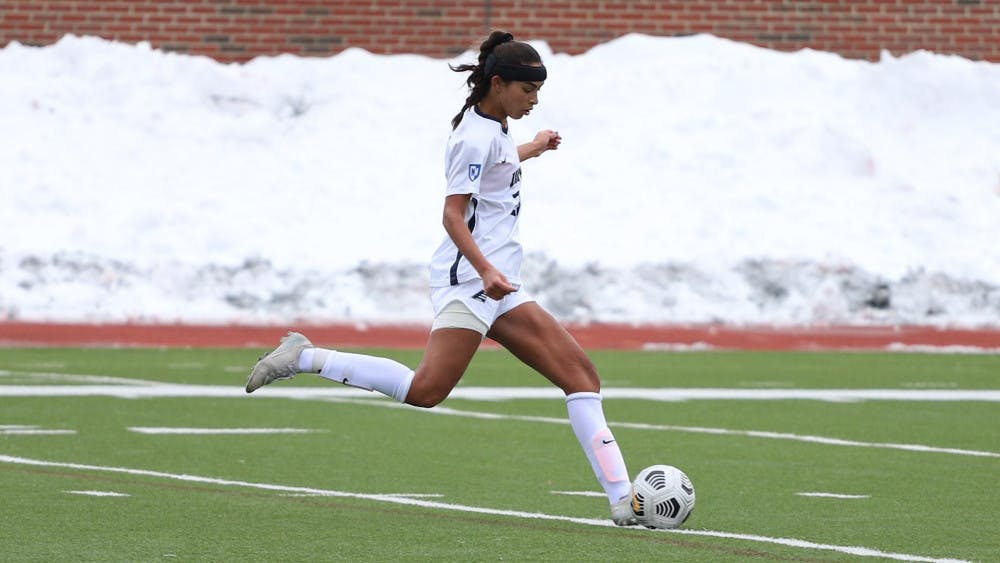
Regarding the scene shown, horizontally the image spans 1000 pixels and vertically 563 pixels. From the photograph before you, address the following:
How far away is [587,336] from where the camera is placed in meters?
22.2

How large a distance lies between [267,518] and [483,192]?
1587mm

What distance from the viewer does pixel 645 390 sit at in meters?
16.2

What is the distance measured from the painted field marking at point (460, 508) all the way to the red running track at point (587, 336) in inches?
431

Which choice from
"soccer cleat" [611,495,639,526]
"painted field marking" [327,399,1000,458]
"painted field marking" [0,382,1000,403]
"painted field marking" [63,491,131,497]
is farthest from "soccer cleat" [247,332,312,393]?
"painted field marking" [0,382,1000,403]

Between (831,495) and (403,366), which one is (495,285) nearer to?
(403,366)

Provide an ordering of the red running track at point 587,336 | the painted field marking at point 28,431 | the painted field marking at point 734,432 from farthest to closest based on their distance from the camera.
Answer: the red running track at point 587,336 → the painted field marking at point 28,431 → the painted field marking at point 734,432

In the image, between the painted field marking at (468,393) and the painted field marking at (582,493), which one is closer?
the painted field marking at (582,493)

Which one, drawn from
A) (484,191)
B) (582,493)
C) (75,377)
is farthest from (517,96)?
(75,377)

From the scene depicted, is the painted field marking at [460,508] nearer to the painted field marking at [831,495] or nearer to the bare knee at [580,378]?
the bare knee at [580,378]

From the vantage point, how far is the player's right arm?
787 centimetres

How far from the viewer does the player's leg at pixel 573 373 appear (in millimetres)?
8289

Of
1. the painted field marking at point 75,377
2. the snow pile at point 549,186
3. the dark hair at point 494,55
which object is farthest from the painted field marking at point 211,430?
the snow pile at point 549,186

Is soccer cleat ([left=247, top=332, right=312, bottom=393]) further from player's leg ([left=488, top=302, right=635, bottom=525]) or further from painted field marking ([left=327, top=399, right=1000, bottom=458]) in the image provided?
painted field marking ([left=327, top=399, right=1000, bottom=458])

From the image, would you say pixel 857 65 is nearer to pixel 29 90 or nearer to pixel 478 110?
pixel 29 90
